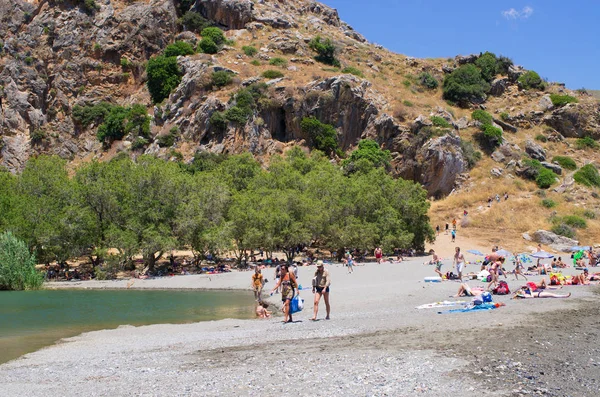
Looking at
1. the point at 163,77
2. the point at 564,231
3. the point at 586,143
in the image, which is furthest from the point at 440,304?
the point at 586,143

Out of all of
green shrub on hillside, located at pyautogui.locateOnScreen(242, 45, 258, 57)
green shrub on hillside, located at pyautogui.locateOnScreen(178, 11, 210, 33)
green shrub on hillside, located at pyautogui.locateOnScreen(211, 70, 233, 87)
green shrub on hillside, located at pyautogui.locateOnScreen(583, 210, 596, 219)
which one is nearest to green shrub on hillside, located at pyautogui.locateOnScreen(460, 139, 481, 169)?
green shrub on hillside, located at pyautogui.locateOnScreen(583, 210, 596, 219)

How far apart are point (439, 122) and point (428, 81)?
19.4 meters

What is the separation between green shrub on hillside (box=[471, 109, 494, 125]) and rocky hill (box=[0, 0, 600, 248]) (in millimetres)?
262

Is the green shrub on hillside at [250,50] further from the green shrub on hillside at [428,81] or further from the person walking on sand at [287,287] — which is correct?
the person walking on sand at [287,287]

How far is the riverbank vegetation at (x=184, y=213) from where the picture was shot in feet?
118

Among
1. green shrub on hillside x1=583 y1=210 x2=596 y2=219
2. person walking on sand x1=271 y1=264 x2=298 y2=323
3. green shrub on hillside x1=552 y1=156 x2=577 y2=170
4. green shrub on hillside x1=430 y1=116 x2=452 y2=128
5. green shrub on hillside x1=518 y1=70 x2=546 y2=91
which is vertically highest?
green shrub on hillside x1=518 y1=70 x2=546 y2=91

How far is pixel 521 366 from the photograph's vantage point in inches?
373

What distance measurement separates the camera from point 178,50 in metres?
76.6

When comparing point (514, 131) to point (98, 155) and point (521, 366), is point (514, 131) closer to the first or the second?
point (98, 155)

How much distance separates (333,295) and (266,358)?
1302 cm

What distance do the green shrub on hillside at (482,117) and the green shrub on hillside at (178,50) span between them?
41883mm

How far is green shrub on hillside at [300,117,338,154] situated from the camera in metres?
66.6

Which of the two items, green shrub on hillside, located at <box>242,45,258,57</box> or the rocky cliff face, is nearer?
the rocky cliff face

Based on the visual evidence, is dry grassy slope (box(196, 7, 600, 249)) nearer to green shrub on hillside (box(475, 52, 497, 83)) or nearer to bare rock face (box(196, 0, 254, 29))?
bare rock face (box(196, 0, 254, 29))
